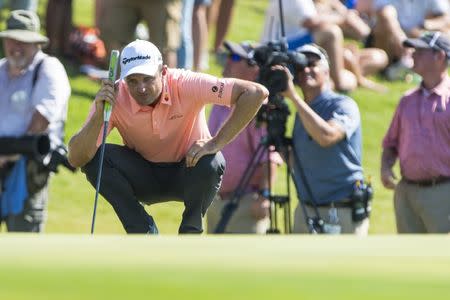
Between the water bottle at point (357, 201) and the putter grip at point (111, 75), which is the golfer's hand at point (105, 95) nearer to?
the putter grip at point (111, 75)

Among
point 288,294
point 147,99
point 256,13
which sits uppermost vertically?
point 288,294

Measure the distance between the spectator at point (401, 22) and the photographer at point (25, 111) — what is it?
16.3ft

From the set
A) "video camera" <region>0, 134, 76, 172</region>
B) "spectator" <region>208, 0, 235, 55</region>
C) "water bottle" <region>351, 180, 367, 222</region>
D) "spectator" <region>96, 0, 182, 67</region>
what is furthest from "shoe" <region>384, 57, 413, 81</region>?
"video camera" <region>0, 134, 76, 172</region>

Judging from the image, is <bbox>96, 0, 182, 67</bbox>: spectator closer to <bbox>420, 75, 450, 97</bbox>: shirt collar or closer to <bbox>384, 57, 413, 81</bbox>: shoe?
<bbox>384, 57, 413, 81</bbox>: shoe

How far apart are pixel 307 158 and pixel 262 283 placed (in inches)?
226

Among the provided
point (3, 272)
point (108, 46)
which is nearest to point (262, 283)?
point (3, 272)

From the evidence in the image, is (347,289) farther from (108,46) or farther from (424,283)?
(108,46)

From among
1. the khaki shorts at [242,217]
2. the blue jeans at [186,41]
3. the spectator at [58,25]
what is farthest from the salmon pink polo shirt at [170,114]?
the spectator at [58,25]

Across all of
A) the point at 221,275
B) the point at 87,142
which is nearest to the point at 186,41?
the point at 87,142

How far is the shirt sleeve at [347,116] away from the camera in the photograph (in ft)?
28.5

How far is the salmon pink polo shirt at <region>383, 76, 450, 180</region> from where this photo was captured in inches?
353

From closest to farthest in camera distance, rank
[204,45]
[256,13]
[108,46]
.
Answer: [108,46], [204,45], [256,13]

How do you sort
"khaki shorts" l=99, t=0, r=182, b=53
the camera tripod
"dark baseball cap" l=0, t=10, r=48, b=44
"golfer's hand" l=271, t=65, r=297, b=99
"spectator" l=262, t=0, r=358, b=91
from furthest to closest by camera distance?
"khaki shorts" l=99, t=0, r=182, b=53 → "spectator" l=262, t=0, r=358, b=91 → "dark baseball cap" l=0, t=10, r=48, b=44 → the camera tripod → "golfer's hand" l=271, t=65, r=297, b=99

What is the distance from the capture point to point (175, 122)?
23.0 feet
